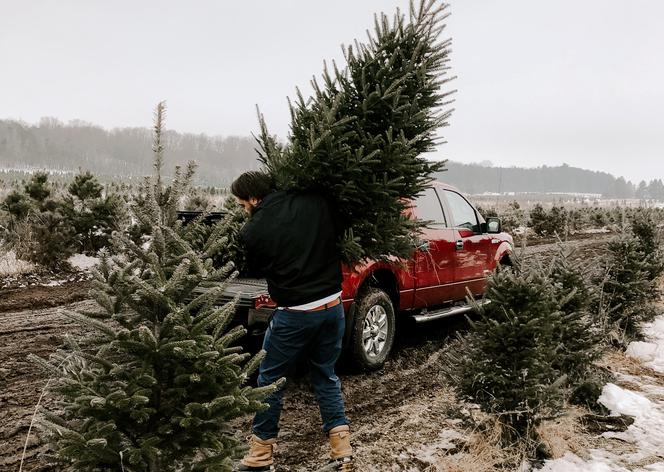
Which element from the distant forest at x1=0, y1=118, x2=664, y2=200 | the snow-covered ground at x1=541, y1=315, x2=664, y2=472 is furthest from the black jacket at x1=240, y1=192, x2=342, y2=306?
the distant forest at x1=0, y1=118, x2=664, y2=200

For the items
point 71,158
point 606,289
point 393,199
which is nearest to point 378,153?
point 393,199

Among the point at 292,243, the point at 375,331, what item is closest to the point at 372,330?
the point at 375,331

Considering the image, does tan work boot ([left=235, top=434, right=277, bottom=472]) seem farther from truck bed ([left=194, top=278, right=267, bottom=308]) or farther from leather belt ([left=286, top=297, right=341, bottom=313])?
truck bed ([left=194, top=278, right=267, bottom=308])

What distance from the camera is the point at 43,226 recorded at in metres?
10.2

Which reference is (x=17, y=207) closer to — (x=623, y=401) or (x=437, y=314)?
(x=437, y=314)

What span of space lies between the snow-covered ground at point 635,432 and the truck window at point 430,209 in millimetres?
2599

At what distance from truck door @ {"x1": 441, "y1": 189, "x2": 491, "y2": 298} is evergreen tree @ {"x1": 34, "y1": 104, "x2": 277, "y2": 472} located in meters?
4.78

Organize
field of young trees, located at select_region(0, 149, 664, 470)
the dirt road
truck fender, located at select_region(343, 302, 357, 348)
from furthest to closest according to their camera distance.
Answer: truck fender, located at select_region(343, 302, 357, 348) → the dirt road → field of young trees, located at select_region(0, 149, 664, 470)

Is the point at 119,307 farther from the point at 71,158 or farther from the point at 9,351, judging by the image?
the point at 71,158

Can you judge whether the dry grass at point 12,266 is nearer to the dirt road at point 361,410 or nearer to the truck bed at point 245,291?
the dirt road at point 361,410

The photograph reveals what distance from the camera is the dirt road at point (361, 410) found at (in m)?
3.49

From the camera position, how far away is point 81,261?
11.4 metres

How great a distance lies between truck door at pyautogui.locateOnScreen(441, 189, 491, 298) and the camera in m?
6.45

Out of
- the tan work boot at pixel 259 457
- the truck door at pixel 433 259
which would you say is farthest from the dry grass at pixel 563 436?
the truck door at pixel 433 259
